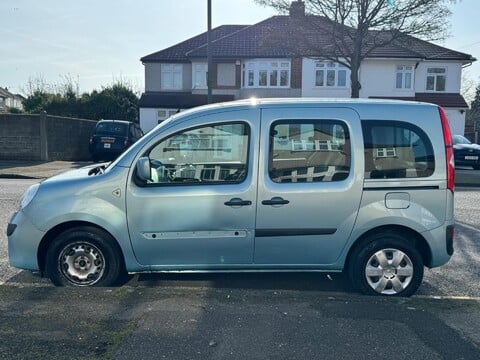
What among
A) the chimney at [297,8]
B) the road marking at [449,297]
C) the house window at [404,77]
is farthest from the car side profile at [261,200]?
the house window at [404,77]

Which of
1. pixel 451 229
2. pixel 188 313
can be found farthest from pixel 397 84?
pixel 188 313

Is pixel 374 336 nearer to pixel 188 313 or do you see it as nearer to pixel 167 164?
pixel 188 313

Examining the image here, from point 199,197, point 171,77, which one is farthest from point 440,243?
point 171,77

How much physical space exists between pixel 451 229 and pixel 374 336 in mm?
1606

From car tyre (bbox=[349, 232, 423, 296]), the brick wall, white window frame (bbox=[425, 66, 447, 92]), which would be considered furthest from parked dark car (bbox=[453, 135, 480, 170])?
the brick wall

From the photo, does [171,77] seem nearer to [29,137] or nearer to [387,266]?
[29,137]

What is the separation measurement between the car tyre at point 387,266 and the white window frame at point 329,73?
23.4 metres

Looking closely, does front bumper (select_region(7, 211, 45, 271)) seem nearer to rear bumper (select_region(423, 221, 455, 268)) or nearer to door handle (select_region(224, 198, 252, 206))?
door handle (select_region(224, 198, 252, 206))

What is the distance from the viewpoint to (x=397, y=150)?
4.09 m

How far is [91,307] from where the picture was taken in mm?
3559

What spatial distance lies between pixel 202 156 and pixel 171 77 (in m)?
25.3

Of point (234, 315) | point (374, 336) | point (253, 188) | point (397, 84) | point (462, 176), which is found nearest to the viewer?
point (374, 336)

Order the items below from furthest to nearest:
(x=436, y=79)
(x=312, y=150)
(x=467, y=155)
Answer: (x=436, y=79) < (x=467, y=155) < (x=312, y=150)

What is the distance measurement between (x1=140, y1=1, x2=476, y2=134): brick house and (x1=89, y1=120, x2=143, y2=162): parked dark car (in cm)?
844
